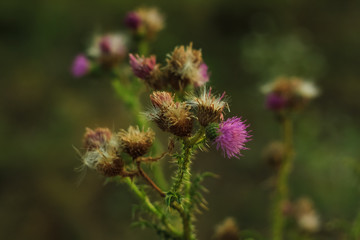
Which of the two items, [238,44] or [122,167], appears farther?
[238,44]

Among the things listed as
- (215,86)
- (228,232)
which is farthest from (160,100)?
(215,86)

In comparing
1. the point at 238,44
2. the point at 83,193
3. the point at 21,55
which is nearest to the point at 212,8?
the point at 238,44

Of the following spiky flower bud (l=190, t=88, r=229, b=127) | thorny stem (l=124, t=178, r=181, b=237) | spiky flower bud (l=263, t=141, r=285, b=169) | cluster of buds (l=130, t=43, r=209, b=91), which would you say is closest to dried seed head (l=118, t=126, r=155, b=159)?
thorny stem (l=124, t=178, r=181, b=237)

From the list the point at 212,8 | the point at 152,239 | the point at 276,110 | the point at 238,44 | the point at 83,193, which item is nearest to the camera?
the point at 276,110

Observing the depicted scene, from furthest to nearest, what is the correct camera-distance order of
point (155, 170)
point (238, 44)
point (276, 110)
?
point (238, 44), point (276, 110), point (155, 170)

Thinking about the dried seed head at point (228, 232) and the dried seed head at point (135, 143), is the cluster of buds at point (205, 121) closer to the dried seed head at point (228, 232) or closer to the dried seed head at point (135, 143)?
the dried seed head at point (135, 143)

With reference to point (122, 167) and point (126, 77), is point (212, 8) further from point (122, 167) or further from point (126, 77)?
point (122, 167)

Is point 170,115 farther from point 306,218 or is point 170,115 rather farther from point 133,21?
point 133,21
